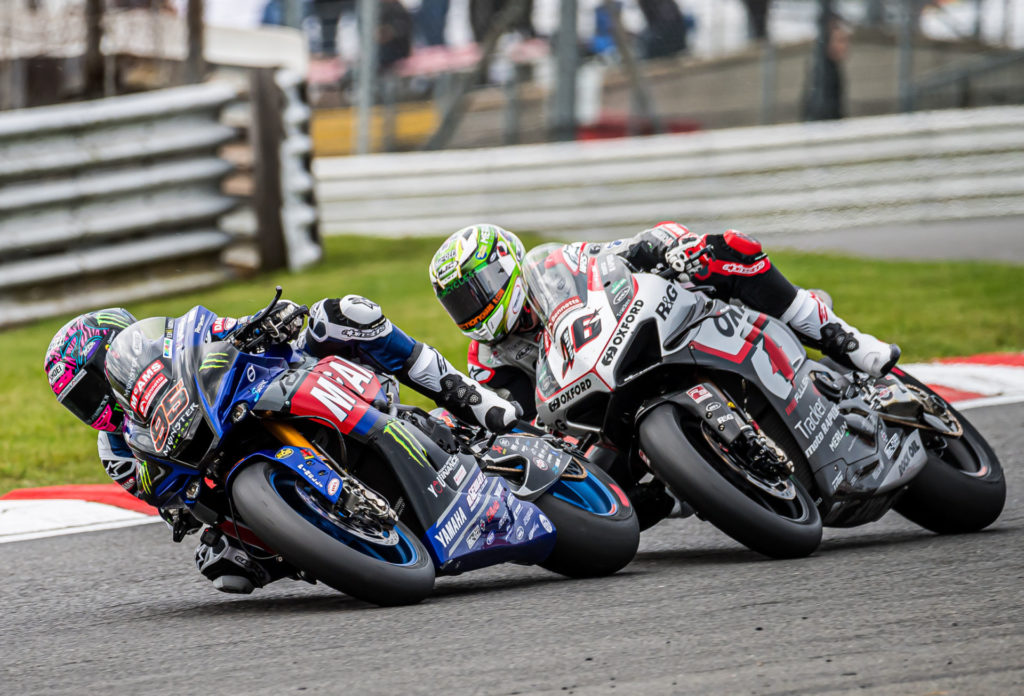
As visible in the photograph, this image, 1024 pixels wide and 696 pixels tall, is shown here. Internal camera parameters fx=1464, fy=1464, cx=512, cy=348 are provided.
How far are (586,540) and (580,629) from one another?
82 cm

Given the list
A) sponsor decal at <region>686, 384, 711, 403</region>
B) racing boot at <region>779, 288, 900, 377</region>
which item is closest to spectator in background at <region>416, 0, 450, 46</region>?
racing boot at <region>779, 288, 900, 377</region>

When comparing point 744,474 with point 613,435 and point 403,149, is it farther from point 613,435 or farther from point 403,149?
point 403,149

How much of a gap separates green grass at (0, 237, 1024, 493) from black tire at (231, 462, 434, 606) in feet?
11.2

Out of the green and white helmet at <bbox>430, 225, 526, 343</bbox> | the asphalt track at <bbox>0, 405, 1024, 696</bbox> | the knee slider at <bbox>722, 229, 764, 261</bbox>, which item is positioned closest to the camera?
the asphalt track at <bbox>0, 405, 1024, 696</bbox>

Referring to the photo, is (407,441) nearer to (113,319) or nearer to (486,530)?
(486,530)

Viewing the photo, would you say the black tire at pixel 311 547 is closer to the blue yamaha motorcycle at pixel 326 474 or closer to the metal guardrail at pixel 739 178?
the blue yamaha motorcycle at pixel 326 474

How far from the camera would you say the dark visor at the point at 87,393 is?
4621 mm

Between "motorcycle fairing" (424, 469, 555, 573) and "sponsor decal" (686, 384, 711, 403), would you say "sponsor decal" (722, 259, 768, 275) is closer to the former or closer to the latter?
"sponsor decal" (686, 384, 711, 403)

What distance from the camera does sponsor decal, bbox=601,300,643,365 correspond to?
15.6ft

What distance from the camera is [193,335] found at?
171 inches

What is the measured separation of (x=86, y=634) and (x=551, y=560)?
1.47 m

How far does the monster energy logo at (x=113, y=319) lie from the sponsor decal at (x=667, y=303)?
1.73 m

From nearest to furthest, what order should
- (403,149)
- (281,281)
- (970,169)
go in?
(281,281)
(970,169)
(403,149)

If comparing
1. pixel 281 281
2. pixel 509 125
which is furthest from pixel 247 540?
pixel 509 125
